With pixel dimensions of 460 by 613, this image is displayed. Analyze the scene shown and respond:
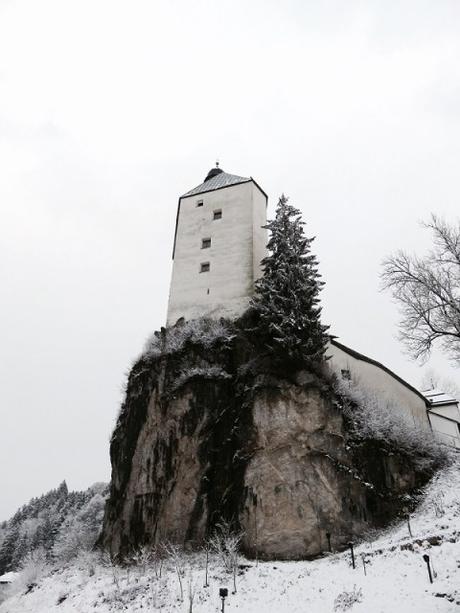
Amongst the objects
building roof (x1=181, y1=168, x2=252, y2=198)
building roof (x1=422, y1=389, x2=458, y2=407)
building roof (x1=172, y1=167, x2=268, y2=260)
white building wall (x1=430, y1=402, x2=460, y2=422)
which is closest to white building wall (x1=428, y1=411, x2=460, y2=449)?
white building wall (x1=430, y1=402, x2=460, y2=422)

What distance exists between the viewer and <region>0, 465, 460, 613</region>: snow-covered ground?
1365 cm

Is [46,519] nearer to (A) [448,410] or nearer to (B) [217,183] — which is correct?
(B) [217,183]

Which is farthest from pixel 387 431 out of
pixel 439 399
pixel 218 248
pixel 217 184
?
pixel 217 184

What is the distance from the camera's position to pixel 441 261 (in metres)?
19.3

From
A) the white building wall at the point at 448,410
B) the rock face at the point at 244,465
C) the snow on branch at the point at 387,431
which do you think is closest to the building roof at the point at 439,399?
the white building wall at the point at 448,410

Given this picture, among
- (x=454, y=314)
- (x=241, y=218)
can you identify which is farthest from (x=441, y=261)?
(x=241, y=218)

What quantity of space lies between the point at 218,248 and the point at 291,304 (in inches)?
351

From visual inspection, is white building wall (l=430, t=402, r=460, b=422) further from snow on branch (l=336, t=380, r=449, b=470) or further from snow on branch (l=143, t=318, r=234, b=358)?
snow on branch (l=143, t=318, r=234, b=358)

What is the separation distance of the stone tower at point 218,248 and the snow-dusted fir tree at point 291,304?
2.76 meters

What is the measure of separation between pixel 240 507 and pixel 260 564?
2345 millimetres

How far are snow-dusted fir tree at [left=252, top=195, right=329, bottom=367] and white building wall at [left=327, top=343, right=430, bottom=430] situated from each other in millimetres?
4321

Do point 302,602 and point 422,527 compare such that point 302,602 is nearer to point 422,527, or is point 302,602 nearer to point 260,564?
point 260,564

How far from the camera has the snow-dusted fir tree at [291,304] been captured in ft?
75.3

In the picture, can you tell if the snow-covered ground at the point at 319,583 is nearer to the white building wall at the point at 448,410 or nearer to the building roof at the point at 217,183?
the white building wall at the point at 448,410
